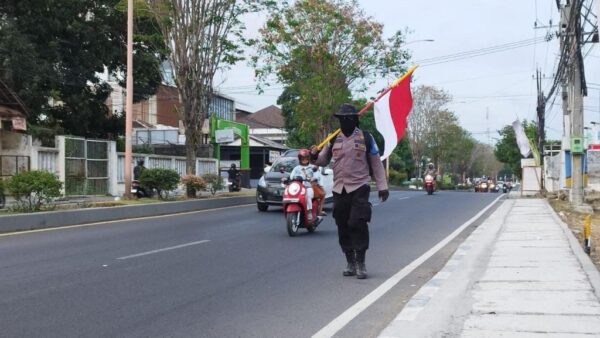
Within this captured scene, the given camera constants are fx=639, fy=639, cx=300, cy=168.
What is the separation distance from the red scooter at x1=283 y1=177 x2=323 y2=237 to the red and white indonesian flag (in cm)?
232

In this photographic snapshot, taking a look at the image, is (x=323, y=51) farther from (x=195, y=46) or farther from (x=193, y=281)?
(x=193, y=281)

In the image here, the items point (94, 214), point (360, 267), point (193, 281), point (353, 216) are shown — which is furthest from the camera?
point (94, 214)

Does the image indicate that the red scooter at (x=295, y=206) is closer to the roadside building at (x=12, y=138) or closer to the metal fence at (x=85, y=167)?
the metal fence at (x=85, y=167)

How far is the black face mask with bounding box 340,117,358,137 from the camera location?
25.2 ft

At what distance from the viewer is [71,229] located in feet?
45.5

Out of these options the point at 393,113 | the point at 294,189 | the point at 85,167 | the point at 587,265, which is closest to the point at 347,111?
the point at 393,113

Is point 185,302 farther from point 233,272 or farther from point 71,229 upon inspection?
point 71,229

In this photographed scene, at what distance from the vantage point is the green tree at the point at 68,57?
26.3 m

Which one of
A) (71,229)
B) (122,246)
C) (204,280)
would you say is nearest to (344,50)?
(71,229)

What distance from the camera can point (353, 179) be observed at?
302 inches

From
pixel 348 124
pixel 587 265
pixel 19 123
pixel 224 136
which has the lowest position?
pixel 587 265

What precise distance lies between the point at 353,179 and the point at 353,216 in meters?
0.44

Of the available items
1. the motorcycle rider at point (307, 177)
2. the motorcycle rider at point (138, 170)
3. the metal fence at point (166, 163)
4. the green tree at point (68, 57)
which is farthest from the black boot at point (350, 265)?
the green tree at point (68, 57)

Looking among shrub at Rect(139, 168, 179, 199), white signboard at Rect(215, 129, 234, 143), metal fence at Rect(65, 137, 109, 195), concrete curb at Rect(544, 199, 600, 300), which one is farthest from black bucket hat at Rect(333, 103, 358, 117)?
white signboard at Rect(215, 129, 234, 143)
